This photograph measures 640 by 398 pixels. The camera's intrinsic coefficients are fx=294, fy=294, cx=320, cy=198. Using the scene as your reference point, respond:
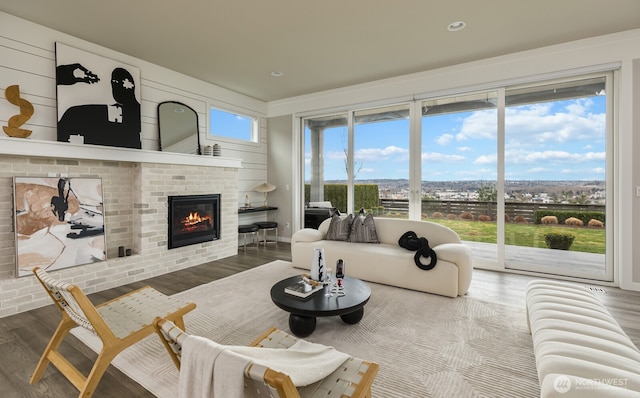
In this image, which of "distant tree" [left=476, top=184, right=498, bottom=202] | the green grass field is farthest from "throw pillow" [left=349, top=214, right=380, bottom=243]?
"distant tree" [left=476, top=184, right=498, bottom=202]

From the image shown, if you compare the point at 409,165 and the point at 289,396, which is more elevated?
the point at 409,165

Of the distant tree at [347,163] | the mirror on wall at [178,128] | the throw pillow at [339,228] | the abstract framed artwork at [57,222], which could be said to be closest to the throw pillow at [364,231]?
the throw pillow at [339,228]

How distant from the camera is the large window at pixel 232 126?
5.46 metres

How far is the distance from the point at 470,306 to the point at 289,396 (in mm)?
2751

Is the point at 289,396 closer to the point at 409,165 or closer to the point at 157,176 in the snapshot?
the point at 157,176

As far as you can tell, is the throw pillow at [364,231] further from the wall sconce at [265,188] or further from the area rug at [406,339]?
the wall sconce at [265,188]

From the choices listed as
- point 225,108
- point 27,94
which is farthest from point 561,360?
point 225,108

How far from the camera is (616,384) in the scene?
3.93 feet

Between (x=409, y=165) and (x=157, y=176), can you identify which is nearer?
(x=157, y=176)

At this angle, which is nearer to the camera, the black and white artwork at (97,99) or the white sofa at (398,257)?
the white sofa at (398,257)

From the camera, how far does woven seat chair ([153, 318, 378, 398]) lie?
0.87m

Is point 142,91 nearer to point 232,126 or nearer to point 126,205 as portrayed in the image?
point 126,205

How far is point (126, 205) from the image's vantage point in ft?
13.3

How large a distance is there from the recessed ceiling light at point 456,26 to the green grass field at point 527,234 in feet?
8.91
